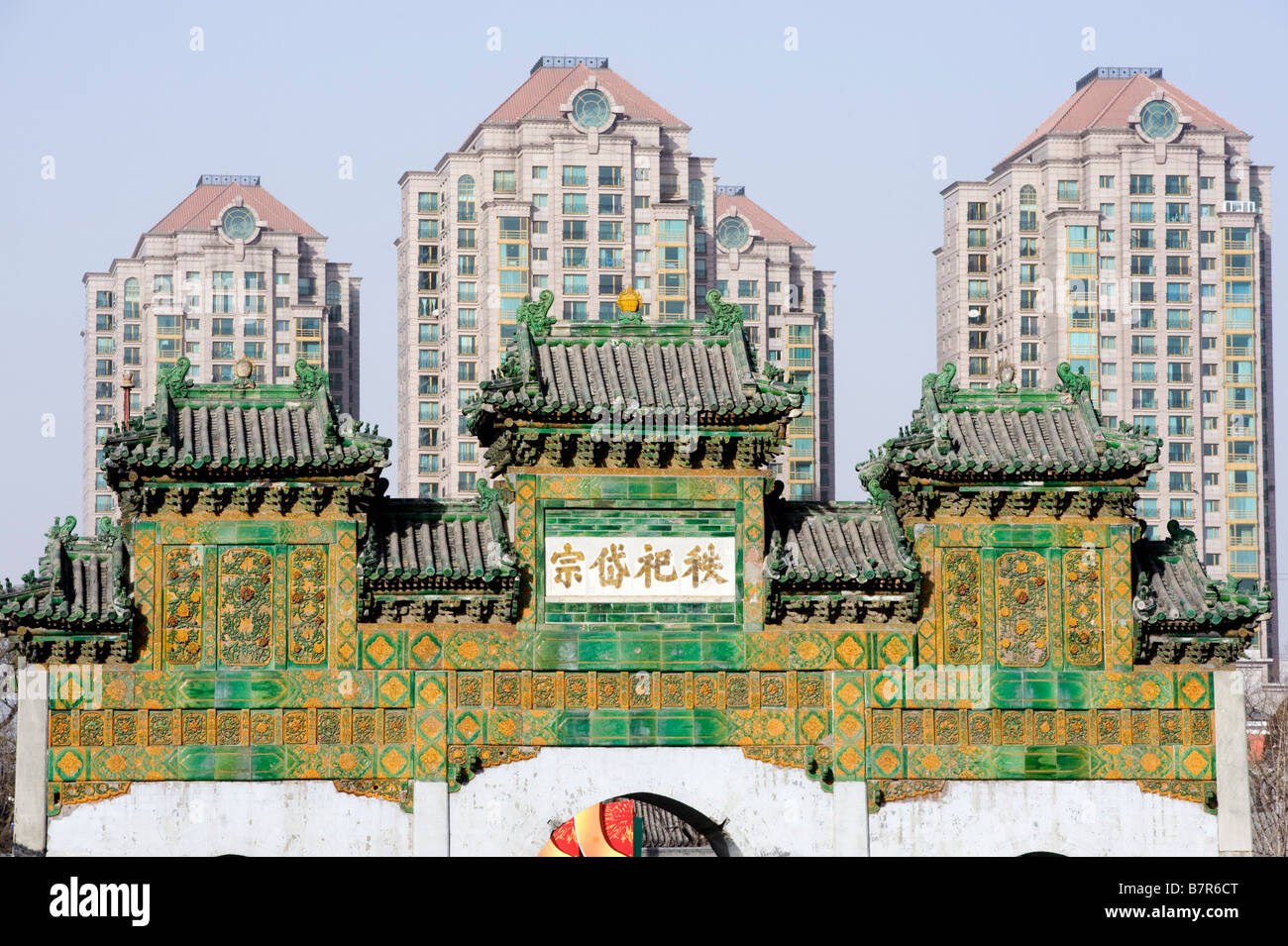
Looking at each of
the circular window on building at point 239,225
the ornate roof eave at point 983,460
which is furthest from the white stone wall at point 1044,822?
the circular window on building at point 239,225

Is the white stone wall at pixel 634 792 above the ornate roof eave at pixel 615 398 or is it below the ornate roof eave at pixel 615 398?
below

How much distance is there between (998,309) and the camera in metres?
99.8

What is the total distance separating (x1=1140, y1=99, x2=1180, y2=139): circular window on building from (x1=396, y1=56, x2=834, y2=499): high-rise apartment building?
21085 mm

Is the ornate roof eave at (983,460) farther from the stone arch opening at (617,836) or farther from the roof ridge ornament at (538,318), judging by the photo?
the stone arch opening at (617,836)

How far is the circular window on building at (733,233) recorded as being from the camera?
4016 inches

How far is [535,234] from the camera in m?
92.9

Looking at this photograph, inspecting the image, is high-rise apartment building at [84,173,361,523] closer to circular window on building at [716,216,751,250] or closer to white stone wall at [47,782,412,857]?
circular window on building at [716,216,751,250]

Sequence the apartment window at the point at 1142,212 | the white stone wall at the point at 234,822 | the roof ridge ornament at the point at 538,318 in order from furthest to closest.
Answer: the apartment window at the point at 1142,212 < the roof ridge ornament at the point at 538,318 < the white stone wall at the point at 234,822

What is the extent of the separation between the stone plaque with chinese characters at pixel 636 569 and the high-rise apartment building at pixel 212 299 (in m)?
80.0

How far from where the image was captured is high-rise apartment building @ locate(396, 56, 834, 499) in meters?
92.8

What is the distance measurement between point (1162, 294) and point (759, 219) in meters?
23.3

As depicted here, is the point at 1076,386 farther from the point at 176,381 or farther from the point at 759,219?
the point at 759,219

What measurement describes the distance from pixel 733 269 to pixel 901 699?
78621mm

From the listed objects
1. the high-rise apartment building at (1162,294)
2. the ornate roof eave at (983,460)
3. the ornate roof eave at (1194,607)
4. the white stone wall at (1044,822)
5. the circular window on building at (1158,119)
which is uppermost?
the circular window on building at (1158,119)
